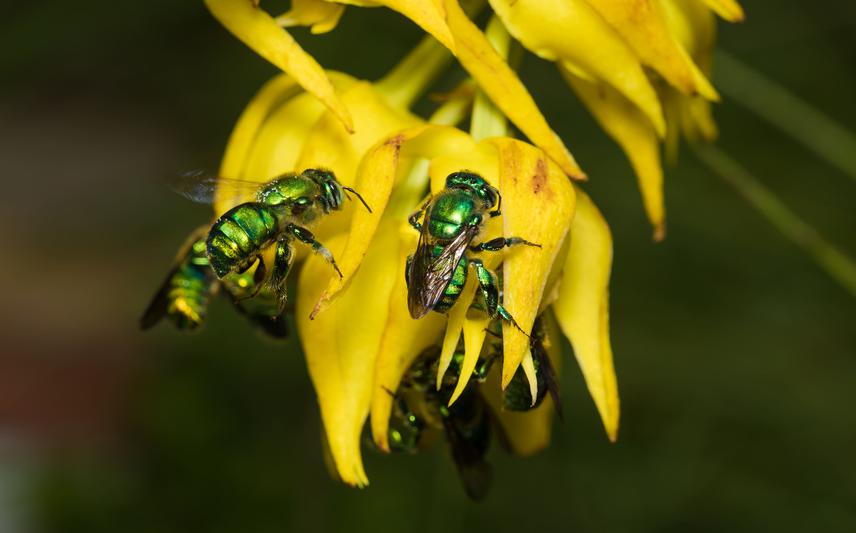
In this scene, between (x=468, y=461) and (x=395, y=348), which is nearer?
(x=395, y=348)

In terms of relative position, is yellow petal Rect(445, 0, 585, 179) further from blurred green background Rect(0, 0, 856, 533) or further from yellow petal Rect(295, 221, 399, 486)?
blurred green background Rect(0, 0, 856, 533)

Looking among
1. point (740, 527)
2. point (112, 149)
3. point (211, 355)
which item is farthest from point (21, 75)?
point (740, 527)

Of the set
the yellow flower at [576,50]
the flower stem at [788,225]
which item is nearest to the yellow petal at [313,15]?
the yellow flower at [576,50]

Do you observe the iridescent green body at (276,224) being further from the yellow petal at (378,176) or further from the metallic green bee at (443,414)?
the metallic green bee at (443,414)

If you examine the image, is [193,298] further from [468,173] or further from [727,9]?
[727,9]

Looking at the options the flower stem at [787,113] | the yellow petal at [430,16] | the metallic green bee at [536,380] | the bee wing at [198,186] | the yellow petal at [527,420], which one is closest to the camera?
the yellow petal at [430,16]

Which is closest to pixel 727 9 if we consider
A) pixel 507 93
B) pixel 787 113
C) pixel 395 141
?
pixel 507 93
